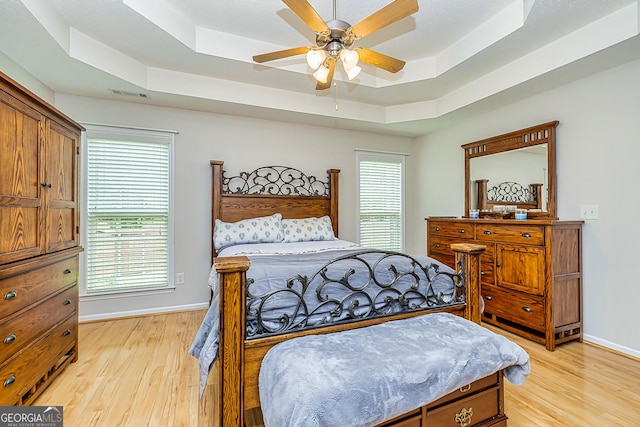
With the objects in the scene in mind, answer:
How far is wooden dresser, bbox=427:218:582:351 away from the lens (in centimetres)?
254

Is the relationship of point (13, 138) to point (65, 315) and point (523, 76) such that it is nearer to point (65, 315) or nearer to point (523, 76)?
point (65, 315)

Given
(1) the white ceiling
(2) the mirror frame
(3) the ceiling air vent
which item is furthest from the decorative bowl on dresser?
(3) the ceiling air vent

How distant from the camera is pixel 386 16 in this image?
1688 millimetres

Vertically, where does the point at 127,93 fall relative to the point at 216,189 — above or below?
above

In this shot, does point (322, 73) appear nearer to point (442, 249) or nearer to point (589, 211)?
point (442, 249)

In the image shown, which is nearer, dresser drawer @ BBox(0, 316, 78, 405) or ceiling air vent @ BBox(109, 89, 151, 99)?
dresser drawer @ BBox(0, 316, 78, 405)

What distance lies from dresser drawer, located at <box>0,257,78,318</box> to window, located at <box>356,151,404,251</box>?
3285mm

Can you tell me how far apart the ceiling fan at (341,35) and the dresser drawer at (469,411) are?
1.96 metres

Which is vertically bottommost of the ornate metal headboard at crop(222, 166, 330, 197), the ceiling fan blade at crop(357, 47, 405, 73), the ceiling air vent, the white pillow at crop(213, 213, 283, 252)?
the white pillow at crop(213, 213, 283, 252)

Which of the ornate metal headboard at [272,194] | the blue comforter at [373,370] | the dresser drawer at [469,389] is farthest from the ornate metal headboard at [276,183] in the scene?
the dresser drawer at [469,389]

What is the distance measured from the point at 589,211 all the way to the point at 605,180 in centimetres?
29

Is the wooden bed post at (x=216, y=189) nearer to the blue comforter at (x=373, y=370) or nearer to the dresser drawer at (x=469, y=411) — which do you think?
the blue comforter at (x=373, y=370)

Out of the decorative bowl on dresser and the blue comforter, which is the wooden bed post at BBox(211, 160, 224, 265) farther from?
the decorative bowl on dresser

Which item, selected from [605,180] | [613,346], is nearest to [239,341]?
[613,346]
